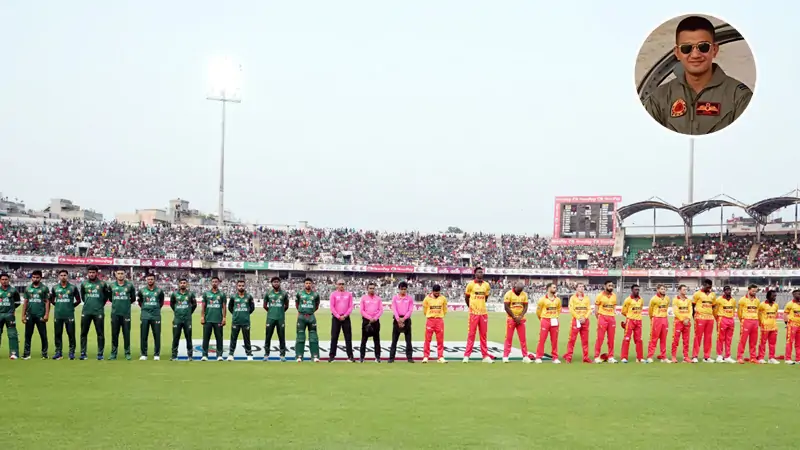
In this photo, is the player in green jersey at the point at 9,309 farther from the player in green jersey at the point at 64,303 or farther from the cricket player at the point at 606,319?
the cricket player at the point at 606,319

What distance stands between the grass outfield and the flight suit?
3650 mm

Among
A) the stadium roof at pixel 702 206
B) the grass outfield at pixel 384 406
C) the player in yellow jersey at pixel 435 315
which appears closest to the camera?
the grass outfield at pixel 384 406

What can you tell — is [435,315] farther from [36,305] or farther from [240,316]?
[36,305]

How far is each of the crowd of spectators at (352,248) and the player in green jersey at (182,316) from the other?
38661 millimetres

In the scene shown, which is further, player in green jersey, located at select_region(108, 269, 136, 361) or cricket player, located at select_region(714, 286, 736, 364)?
cricket player, located at select_region(714, 286, 736, 364)

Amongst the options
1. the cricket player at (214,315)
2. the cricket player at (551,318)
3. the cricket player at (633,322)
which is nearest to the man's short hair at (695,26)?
the cricket player at (551,318)

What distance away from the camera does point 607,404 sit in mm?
9008

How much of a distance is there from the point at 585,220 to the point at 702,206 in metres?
10.2

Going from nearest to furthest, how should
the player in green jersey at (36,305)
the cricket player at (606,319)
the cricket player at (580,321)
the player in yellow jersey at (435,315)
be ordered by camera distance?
the player in green jersey at (36,305) < the player in yellow jersey at (435,315) < the cricket player at (580,321) < the cricket player at (606,319)

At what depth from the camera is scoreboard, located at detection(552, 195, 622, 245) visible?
56.8 m

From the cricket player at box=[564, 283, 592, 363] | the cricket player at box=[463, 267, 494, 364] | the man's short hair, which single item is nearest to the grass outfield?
the cricket player at box=[463, 267, 494, 364]

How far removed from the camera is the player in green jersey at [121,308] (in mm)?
13164

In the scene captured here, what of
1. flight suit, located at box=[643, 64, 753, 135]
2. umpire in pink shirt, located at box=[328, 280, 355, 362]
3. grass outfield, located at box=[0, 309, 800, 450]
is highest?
flight suit, located at box=[643, 64, 753, 135]

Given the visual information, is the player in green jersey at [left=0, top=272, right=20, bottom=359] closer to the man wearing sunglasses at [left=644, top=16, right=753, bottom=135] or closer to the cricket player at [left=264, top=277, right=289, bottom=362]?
the cricket player at [left=264, top=277, right=289, bottom=362]
